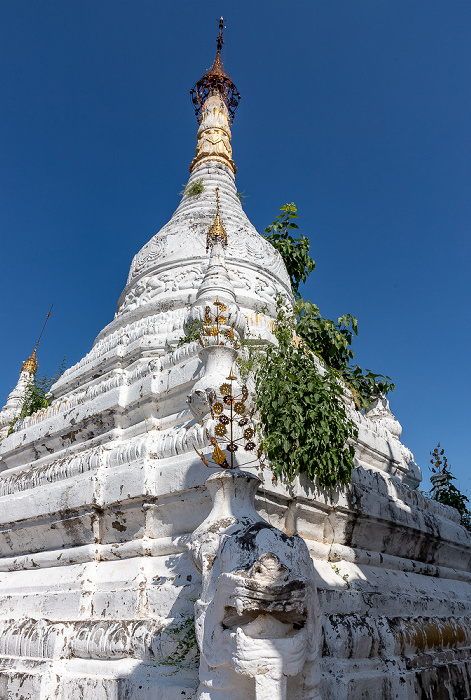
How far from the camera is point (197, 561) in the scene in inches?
130

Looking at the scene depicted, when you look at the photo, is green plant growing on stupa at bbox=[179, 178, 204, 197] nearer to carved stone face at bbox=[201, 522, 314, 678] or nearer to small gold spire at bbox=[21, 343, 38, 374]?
small gold spire at bbox=[21, 343, 38, 374]

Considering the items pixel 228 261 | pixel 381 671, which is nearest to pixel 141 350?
pixel 228 261

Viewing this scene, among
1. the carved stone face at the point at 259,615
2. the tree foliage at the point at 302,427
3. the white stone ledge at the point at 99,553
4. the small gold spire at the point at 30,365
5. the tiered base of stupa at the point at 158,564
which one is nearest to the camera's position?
the carved stone face at the point at 259,615

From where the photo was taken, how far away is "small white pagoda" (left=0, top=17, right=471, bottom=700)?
106 inches

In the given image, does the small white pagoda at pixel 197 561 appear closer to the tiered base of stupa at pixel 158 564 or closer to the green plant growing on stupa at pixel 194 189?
the tiered base of stupa at pixel 158 564

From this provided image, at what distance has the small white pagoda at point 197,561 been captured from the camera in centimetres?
269

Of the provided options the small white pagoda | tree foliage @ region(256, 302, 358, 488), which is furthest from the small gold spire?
tree foliage @ region(256, 302, 358, 488)

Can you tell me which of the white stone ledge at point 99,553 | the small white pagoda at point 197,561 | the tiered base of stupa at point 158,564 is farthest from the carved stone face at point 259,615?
the white stone ledge at point 99,553

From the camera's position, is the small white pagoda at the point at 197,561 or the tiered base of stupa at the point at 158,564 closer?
the small white pagoda at the point at 197,561

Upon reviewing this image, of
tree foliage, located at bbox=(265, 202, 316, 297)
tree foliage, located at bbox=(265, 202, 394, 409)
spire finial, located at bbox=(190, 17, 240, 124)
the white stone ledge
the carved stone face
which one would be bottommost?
the carved stone face

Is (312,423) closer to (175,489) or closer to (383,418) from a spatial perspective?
(175,489)

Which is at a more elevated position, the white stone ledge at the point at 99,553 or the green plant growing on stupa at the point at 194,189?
the green plant growing on stupa at the point at 194,189

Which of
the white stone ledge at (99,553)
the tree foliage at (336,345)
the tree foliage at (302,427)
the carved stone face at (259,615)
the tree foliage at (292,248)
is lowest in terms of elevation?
the carved stone face at (259,615)

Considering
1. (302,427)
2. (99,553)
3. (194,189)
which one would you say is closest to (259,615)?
(302,427)
